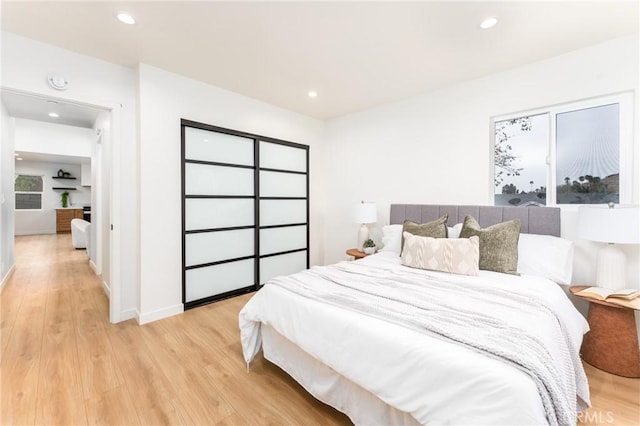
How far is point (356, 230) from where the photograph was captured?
428cm

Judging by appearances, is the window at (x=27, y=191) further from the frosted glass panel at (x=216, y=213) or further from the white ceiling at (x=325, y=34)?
the frosted glass panel at (x=216, y=213)

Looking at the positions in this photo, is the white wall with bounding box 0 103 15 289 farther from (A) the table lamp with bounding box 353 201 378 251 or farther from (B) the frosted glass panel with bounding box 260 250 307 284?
(A) the table lamp with bounding box 353 201 378 251

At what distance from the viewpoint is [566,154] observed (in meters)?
2.63

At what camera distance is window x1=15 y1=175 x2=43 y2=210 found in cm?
841

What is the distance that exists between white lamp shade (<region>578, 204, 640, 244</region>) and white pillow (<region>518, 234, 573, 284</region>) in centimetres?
24

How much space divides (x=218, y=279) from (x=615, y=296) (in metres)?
3.65

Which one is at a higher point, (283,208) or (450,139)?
(450,139)

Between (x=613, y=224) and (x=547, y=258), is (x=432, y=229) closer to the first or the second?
(x=547, y=258)

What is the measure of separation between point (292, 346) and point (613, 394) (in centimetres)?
208

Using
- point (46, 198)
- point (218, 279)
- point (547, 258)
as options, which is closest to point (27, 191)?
point (46, 198)

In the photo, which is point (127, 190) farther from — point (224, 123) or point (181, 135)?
point (224, 123)

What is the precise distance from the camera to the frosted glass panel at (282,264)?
154 inches

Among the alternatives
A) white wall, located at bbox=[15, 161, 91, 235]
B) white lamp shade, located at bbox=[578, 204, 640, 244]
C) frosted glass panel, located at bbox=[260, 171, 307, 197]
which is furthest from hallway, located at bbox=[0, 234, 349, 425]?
white wall, located at bbox=[15, 161, 91, 235]

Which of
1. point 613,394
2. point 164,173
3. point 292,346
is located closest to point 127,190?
point 164,173
